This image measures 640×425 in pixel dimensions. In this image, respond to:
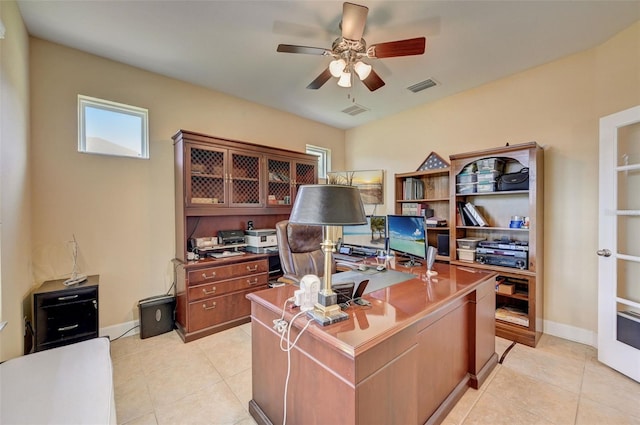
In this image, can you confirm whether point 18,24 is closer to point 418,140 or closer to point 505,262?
point 418,140

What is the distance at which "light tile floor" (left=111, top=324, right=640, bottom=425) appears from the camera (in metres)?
1.75

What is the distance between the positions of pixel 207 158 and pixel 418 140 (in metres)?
2.99

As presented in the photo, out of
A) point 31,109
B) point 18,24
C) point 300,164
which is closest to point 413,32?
point 300,164

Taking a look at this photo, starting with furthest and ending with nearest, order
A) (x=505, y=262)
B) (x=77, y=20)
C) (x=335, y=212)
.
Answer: (x=505, y=262) → (x=77, y=20) → (x=335, y=212)

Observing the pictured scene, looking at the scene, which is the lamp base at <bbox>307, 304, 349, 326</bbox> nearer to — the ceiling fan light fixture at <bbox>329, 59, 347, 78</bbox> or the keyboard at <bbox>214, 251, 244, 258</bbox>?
the ceiling fan light fixture at <bbox>329, 59, 347, 78</bbox>

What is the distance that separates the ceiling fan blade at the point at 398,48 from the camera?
1896 mm

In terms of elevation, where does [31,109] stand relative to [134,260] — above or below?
above

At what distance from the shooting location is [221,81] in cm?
321

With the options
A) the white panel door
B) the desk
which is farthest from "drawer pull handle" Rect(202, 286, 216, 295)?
the white panel door

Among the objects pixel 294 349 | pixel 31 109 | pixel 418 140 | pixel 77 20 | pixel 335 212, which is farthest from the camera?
pixel 418 140

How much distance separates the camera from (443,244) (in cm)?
342

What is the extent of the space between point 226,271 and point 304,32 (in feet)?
8.38

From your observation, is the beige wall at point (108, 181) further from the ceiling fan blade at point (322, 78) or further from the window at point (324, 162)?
the window at point (324, 162)

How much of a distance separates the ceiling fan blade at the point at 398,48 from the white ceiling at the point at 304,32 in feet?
1.03
